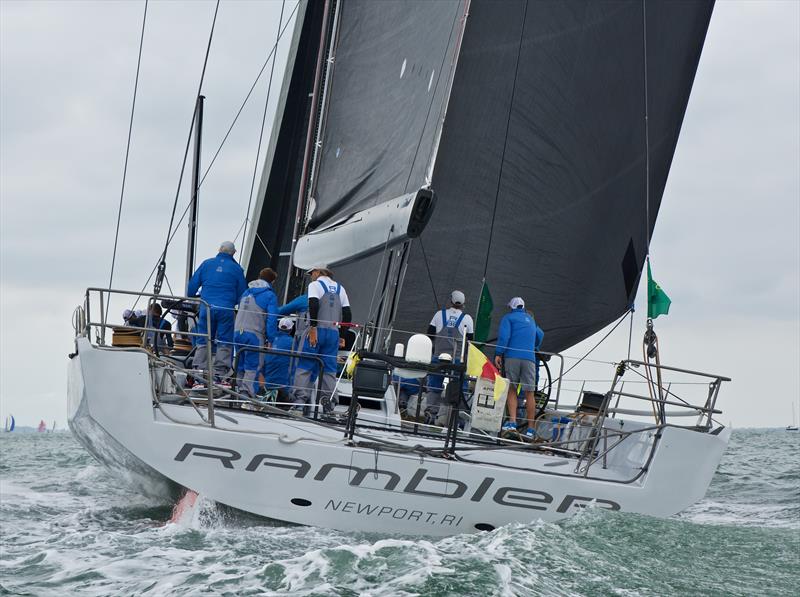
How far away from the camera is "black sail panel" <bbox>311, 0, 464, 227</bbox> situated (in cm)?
840

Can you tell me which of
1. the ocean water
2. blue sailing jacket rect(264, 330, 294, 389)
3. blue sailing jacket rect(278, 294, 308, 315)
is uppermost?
blue sailing jacket rect(278, 294, 308, 315)

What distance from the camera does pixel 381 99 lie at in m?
9.07

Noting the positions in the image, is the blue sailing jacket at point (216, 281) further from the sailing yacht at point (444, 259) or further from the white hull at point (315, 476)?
the white hull at point (315, 476)

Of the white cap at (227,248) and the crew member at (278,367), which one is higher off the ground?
the white cap at (227,248)

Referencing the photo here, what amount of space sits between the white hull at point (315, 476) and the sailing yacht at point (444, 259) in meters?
0.01

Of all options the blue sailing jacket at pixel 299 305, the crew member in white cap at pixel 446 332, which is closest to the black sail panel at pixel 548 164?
the crew member in white cap at pixel 446 332

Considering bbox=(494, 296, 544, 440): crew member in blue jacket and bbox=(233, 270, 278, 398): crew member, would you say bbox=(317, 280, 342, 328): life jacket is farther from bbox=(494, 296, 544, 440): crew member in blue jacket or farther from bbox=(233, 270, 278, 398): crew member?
bbox=(494, 296, 544, 440): crew member in blue jacket

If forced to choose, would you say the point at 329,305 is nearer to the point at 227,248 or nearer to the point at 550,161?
the point at 227,248

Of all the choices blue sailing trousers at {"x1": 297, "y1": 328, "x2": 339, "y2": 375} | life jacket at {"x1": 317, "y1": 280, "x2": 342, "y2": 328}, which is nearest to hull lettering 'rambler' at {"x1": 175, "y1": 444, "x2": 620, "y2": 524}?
blue sailing trousers at {"x1": 297, "y1": 328, "x2": 339, "y2": 375}

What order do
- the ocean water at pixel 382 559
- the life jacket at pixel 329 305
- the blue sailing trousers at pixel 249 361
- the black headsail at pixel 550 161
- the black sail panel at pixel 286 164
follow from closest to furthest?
the ocean water at pixel 382 559, the life jacket at pixel 329 305, the blue sailing trousers at pixel 249 361, the black headsail at pixel 550 161, the black sail panel at pixel 286 164

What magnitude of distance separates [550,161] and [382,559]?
6.62m

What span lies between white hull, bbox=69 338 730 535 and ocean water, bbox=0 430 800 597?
14 cm

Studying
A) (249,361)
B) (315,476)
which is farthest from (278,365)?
(315,476)

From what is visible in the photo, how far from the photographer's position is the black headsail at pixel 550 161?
1053cm
